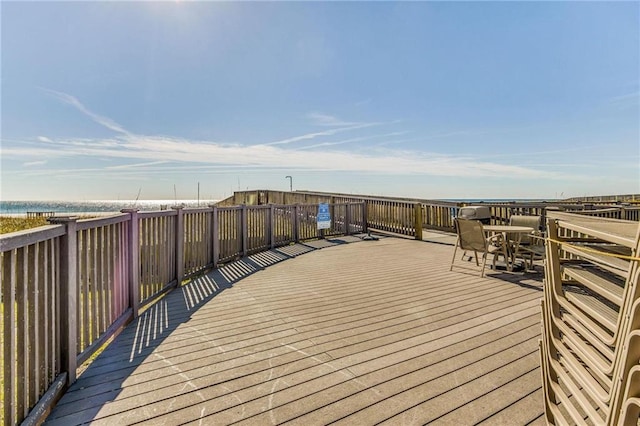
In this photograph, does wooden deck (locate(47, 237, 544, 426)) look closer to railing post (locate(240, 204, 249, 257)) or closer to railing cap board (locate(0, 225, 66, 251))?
railing cap board (locate(0, 225, 66, 251))

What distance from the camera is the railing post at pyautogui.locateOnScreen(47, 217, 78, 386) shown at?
1.97 metres

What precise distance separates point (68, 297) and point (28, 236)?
0.60 metres

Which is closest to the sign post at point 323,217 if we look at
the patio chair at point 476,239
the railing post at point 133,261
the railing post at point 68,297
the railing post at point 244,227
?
the railing post at point 244,227

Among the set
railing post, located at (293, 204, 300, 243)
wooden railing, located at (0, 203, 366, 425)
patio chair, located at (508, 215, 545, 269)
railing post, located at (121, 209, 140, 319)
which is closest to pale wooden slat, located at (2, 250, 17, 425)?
wooden railing, located at (0, 203, 366, 425)

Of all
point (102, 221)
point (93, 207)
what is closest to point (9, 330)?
point (102, 221)

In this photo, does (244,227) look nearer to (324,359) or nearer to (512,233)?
(324,359)

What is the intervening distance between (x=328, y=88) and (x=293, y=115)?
4.53 meters

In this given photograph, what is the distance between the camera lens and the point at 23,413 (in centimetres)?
156

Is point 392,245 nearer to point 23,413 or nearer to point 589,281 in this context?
point 589,281

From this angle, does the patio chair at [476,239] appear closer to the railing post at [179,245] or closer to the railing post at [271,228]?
Answer: the railing post at [271,228]

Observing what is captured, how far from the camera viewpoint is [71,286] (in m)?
2.01

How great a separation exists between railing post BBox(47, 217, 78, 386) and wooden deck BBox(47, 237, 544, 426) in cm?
19

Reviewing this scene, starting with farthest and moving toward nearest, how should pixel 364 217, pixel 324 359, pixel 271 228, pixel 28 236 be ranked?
pixel 364 217 → pixel 271 228 → pixel 324 359 → pixel 28 236

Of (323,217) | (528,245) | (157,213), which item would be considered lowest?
(528,245)
